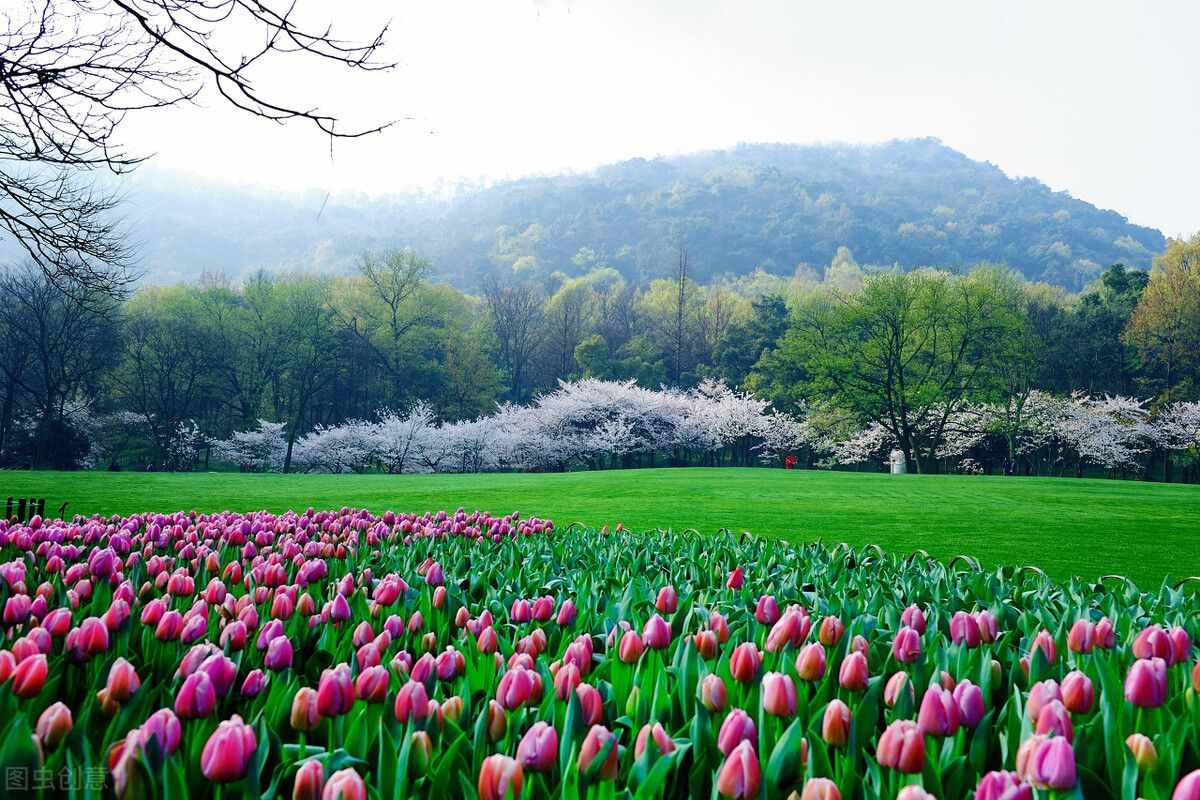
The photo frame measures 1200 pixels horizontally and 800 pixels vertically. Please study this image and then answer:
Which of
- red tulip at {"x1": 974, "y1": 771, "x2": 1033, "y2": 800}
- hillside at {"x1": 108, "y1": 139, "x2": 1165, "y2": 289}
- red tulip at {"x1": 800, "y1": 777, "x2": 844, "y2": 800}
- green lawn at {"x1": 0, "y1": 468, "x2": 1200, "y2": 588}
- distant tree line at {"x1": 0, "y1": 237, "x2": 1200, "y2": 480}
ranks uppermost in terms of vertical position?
hillside at {"x1": 108, "y1": 139, "x2": 1165, "y2": 289}

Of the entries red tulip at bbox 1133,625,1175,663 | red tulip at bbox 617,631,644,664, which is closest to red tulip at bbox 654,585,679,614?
red tulip at bbox 617,631,644,664

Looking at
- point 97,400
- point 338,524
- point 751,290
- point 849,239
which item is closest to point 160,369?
point 97,400

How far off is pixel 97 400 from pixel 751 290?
51060mm

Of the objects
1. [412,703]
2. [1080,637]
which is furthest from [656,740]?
[1080,637]

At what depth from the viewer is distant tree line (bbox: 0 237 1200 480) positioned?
36875mm

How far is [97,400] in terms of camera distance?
127ft

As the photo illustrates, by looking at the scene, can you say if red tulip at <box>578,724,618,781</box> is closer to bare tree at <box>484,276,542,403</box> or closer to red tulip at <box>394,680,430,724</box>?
red tulip at <box>394,680,430,724</box>

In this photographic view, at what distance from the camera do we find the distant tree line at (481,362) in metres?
36.9

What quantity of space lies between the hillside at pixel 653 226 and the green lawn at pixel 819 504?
5722 centimetres

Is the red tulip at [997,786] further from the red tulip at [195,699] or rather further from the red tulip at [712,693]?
the red tulip at [195,699]

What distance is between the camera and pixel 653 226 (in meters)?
109

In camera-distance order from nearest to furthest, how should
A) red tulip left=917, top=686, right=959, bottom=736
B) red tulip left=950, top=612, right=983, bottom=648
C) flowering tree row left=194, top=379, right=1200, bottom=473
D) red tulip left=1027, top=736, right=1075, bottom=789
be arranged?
red tulip left=1027, top=736, right=1075, bottom=789
red tulip left=917, top=686, right=959, bottom=736
red tulip left=950, top=612, right=983, bottom=648
flowering tree row left=194, top=379, right=1200, bottom=473

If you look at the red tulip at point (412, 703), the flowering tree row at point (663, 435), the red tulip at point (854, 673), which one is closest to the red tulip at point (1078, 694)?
the red tulip at point (854, 673)

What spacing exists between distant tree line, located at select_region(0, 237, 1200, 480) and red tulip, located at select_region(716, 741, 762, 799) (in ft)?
125
